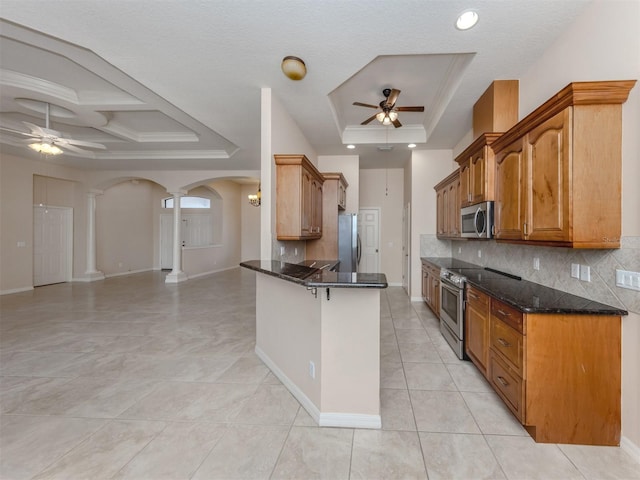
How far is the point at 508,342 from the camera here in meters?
2.08

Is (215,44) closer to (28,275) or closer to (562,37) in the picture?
(562,37)

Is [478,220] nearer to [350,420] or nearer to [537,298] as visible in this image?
[537,298]

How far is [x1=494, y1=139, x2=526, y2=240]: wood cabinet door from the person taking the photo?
7.84 feet

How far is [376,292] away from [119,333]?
372 cm

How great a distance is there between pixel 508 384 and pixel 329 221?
3498mm

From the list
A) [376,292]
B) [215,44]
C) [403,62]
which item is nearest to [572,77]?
[403,62]

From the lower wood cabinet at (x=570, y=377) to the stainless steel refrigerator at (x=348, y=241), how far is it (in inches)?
140

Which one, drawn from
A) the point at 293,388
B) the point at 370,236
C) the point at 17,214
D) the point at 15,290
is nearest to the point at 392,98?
the point at 293,388

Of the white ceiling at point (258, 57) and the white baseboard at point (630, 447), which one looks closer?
the white baseboard at point (630, 447)

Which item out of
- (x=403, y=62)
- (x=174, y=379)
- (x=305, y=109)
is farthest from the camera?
(x=305, y=109)

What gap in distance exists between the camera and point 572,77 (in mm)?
2275

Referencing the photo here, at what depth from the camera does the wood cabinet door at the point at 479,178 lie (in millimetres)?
2945

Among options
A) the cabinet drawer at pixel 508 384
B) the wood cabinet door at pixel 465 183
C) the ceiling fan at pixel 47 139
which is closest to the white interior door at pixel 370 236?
the wood cabinet door at pixel 465 183

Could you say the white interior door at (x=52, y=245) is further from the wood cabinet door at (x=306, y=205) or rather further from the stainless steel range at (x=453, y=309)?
the stainless steel range at (x=453, y=309)
